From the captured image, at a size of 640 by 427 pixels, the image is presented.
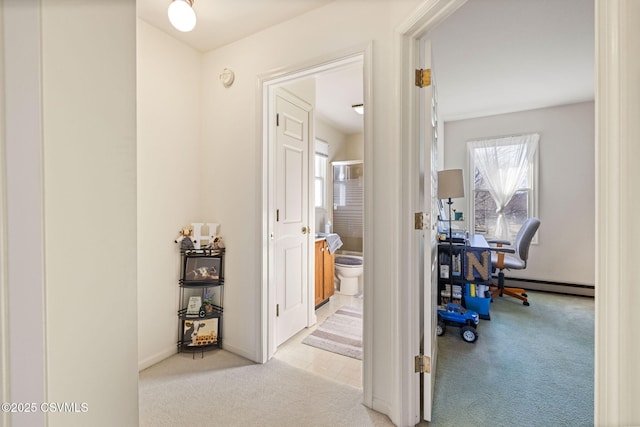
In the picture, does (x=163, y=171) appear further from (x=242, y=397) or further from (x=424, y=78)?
(x=424, y=78)

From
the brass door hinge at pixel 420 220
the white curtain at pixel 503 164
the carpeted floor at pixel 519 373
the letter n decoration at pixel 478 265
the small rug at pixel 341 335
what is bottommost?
the carpeted floor at pixel 519 373

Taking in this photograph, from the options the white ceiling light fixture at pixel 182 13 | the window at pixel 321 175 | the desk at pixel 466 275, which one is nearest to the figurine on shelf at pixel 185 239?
the white ceiling light fixture at pixel 182 13

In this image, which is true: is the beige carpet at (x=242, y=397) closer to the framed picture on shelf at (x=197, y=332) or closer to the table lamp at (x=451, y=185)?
the framed picture on shelf at (x=197, y=332)

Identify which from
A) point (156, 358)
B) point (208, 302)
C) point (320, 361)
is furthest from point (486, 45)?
point (156, 358)

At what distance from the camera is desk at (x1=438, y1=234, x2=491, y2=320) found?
286 centimetres

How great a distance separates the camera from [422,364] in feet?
5.08

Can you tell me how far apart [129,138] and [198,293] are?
2.02 meters

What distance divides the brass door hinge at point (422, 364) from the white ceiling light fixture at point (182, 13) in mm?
2334

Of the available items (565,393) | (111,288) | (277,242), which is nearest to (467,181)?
(565,393)

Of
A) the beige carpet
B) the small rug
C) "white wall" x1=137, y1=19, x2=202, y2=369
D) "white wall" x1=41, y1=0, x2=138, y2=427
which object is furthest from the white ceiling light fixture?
the small rug

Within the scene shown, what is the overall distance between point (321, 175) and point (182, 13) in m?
3.38

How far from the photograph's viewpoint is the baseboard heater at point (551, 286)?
12.5 feet

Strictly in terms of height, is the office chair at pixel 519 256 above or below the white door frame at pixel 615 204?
below

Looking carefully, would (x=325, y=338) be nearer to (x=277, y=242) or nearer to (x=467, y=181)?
(x=277, y=242)
